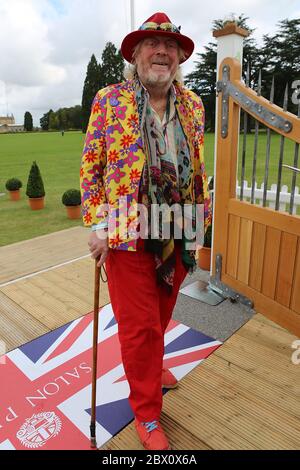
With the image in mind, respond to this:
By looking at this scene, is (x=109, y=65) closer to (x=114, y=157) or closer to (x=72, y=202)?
(x=72, y=202)

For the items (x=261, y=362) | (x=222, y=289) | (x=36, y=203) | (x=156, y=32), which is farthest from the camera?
(x=36, y=203)

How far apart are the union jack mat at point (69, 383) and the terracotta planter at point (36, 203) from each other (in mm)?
4711

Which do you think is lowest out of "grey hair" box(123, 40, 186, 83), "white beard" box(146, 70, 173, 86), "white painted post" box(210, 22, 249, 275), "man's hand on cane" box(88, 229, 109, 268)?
"man's hand on cane" box(88, 229, 109, 268)

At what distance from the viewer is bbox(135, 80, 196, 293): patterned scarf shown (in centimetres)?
158

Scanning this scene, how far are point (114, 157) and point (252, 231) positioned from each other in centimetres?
162

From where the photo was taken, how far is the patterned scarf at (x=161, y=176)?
1583 millimetres

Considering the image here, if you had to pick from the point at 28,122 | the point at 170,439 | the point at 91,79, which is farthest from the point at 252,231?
the point at 28,122

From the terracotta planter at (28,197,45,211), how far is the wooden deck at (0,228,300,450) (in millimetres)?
3594

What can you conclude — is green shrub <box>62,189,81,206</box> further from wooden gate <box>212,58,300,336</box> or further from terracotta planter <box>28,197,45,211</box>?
wooden gate <box>212,58,300,336</box>

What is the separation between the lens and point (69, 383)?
85.8 inches

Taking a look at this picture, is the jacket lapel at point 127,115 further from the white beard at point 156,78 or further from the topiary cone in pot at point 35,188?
the topiary cone in pot at point 35,188

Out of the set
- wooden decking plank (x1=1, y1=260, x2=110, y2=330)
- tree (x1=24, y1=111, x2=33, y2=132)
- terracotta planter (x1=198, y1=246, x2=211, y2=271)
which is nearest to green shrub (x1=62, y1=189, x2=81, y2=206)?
wooden decking plank (x1=1, y1=260, x2=110, y2=330)

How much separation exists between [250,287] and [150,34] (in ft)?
7.06

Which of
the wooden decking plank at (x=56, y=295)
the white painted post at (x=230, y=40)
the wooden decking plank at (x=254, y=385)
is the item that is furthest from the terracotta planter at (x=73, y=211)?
the wooden decking plank at (x=254, y=385)
